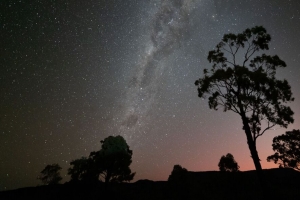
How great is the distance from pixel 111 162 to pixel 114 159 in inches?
33.0

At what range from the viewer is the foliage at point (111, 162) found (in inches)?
1650

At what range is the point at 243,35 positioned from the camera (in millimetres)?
19953

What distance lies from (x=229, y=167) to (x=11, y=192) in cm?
4630

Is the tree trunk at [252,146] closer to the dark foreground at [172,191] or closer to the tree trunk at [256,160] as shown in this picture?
the tree trunk at [256,160]

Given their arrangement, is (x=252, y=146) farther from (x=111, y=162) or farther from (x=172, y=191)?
(x=111, y=162)

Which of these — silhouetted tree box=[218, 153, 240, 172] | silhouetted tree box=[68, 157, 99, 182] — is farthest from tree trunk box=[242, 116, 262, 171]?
silhouetted tree box=[68, 157, 99, 182]

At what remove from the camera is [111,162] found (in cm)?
4206

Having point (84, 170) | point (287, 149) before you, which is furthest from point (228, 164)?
point (84, 170)

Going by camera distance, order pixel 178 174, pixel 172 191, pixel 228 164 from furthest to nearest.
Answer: pixel 228 164 → pixel 178 174 → pixel 172 191

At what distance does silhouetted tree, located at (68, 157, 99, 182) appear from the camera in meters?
43.1

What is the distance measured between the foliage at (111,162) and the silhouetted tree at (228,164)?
1887 centimetres

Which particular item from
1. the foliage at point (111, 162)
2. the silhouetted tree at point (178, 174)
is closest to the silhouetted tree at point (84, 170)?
the foliage at point (111, 162)

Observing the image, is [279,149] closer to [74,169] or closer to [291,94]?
[291,94]

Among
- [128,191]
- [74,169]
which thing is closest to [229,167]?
[128,191]
